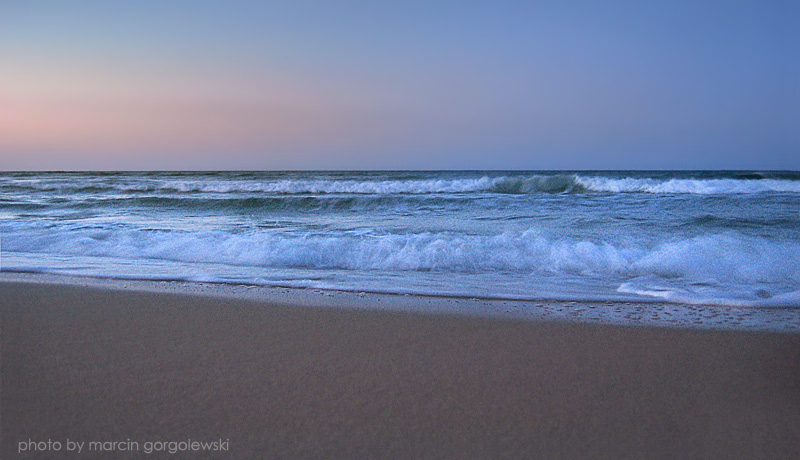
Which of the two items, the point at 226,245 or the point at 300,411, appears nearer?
the point at 300,411

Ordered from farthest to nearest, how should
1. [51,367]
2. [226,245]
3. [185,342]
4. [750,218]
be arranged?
[750,218] → [226,245] → [185,342] → [51,367]

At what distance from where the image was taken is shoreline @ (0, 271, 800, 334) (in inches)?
125

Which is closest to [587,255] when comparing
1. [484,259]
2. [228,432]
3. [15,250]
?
[484,259]

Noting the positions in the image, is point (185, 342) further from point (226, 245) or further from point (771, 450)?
point (226, 245)

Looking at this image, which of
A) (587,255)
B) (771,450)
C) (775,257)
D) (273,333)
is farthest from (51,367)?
(775,257)

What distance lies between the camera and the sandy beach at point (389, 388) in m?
1.66

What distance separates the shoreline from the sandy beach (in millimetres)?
212

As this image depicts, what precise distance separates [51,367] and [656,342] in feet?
9.33

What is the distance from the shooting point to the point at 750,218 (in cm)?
876

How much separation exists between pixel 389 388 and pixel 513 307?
5.63ft

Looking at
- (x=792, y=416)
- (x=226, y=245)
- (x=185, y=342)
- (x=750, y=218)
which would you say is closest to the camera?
(x=792, y=416)

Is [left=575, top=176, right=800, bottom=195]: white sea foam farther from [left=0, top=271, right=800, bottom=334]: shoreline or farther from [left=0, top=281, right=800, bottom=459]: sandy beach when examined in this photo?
[left=0, top=281, right=800, bottom=459]: sandy beach

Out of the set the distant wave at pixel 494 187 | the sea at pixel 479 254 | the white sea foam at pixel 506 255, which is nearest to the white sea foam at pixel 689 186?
the distant wave at pixel 494 187

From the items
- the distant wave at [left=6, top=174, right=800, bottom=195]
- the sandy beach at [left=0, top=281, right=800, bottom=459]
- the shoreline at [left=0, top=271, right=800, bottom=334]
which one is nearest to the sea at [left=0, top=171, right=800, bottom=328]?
the shoreline at [left=0, top=271, right=800, bottom=334]
